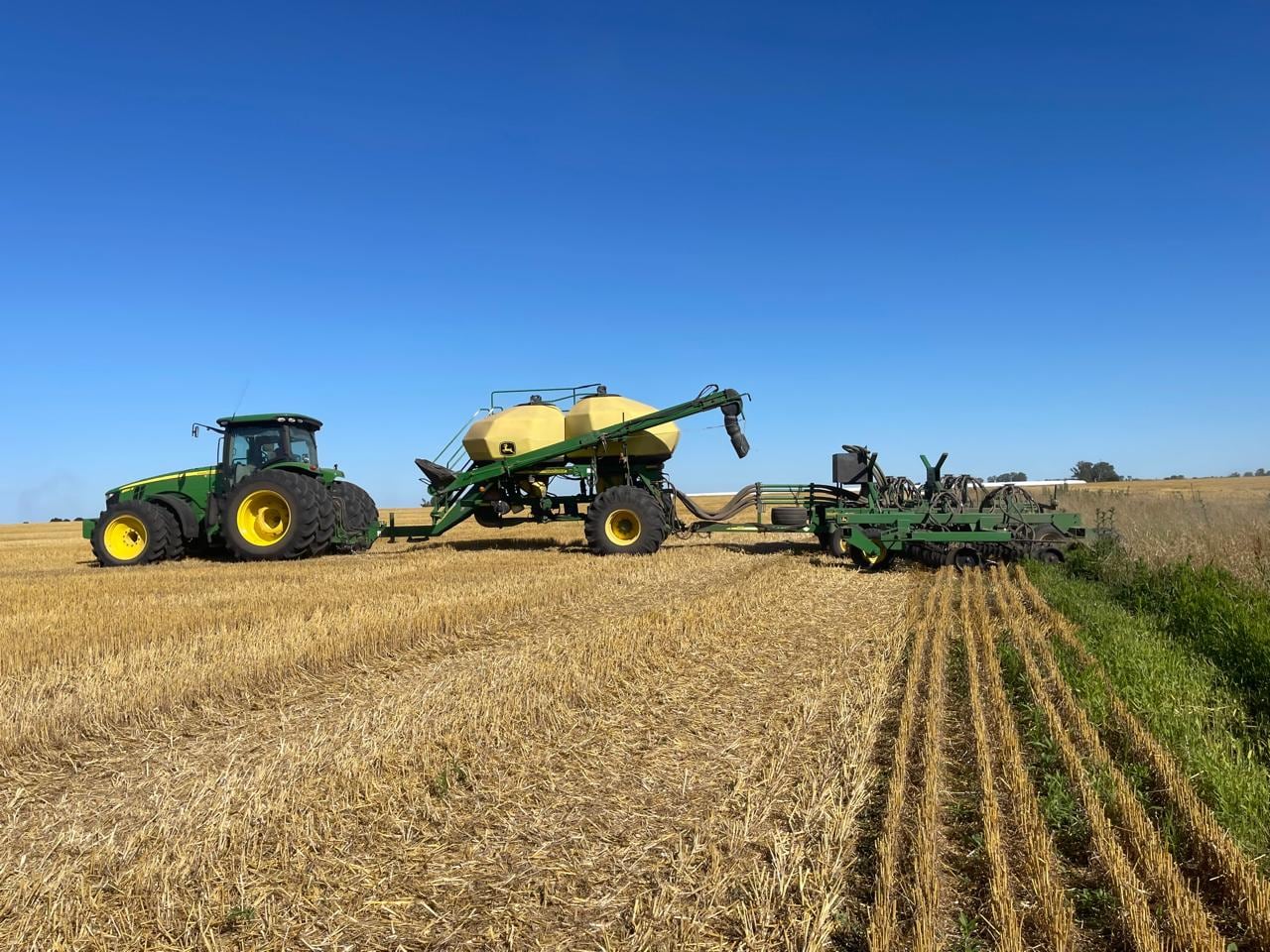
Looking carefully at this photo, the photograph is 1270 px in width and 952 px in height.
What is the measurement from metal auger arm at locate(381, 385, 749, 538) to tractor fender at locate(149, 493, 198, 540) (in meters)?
3.17

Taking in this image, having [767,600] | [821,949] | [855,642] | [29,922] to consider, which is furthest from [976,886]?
[767,600]

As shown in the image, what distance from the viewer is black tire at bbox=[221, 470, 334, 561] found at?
12.5 meters

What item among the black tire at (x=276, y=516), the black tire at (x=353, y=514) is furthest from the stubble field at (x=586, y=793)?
the black tire at (x=353, y=514)

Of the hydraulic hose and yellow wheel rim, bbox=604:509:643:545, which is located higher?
the hydraulic hose

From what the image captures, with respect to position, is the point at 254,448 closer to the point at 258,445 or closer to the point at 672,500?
the point at 258,445

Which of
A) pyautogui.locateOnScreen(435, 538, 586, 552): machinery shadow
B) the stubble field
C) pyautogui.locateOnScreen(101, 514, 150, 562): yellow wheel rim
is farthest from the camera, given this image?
pyautogui.locateOnScreen(435, 538, 586, 552): machinery shadow

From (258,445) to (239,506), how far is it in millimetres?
1251

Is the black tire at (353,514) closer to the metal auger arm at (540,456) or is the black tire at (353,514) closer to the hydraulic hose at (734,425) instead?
the metal auger arm at (540,456)

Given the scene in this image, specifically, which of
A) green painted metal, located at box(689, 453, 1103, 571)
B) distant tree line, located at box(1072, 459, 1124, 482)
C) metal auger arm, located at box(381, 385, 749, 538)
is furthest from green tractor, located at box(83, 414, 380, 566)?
distant tree line, located at box(1072, 459, 1124, 482)

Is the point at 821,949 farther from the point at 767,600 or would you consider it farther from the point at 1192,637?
the point at 767,600

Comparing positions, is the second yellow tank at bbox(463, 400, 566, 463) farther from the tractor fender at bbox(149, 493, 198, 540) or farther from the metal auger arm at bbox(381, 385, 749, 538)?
the tractor fender at bbox(149, 493, 198, 540)

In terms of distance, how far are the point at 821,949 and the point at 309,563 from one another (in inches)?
446

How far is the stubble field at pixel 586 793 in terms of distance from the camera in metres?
2.65

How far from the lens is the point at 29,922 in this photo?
2.62 m
